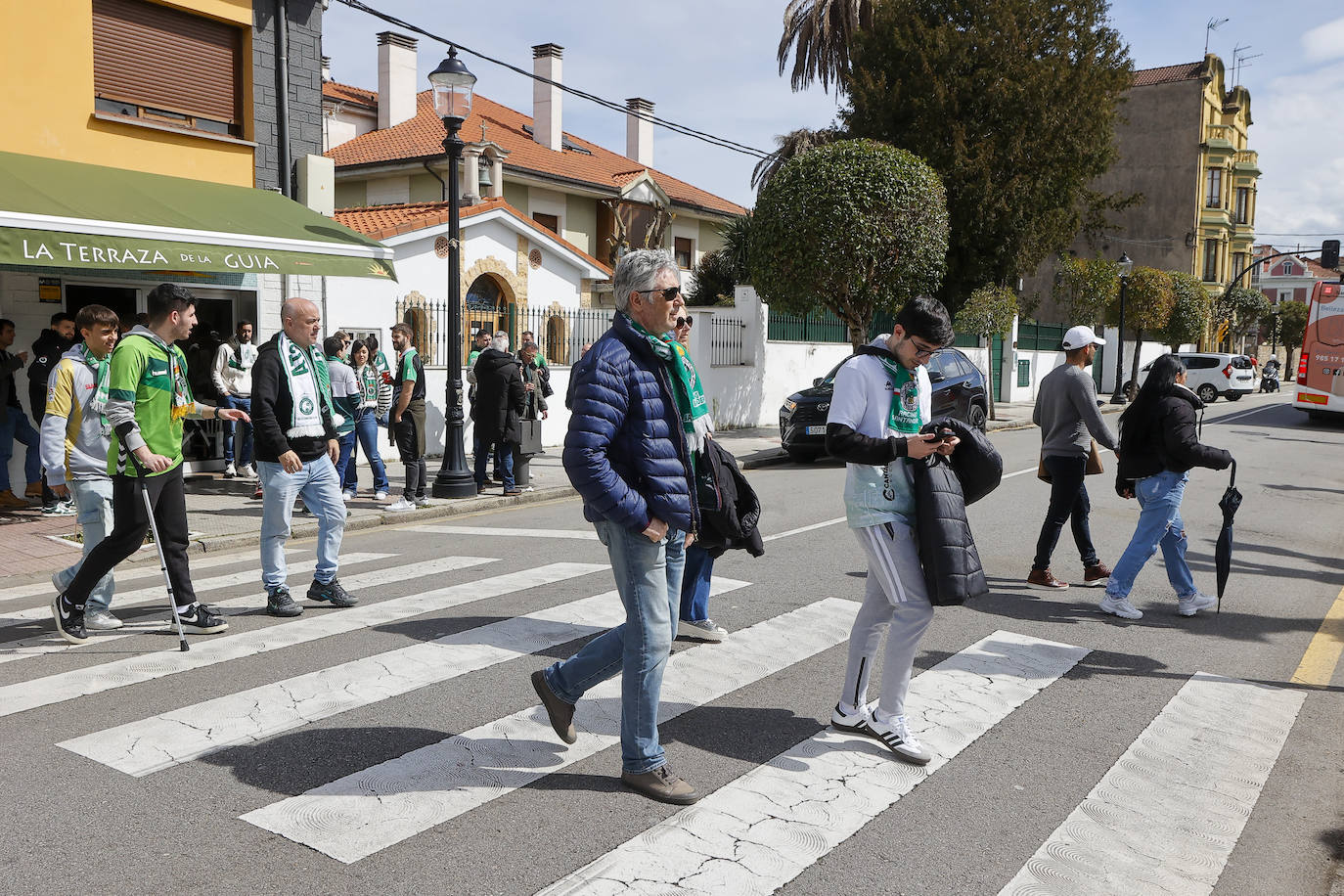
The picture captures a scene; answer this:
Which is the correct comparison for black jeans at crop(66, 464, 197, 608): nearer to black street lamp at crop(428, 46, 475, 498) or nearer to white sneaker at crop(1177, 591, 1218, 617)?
black street lamp at crop(428, 46, 475, 498)

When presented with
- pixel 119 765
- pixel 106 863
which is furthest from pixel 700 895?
pixel 119 765

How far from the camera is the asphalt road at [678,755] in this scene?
326 centimetres

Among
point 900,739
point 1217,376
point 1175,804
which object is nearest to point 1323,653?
point 1175,804

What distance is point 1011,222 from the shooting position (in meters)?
23.5

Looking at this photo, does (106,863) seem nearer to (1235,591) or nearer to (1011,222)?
(1235,591)

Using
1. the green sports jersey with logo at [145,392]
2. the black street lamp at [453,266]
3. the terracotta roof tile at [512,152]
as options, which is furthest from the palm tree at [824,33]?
the green sports jersey with logo at [145,392]

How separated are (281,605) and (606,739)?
2845 millimetres

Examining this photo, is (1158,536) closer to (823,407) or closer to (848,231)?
(823,407)

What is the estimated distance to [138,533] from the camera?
549 cm

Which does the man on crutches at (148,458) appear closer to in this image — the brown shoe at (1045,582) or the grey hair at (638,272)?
the grey hair at (638,272)

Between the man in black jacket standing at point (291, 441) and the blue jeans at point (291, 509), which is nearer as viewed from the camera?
the man in black jacket standing at point (291, 441)

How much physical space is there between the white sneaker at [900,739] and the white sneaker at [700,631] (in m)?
1.59

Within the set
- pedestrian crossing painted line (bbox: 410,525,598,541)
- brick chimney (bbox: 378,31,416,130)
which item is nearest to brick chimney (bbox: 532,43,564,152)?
brick chimney (bbox: 378,31,416,130)

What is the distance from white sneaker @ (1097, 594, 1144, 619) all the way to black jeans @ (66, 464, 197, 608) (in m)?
5.53
